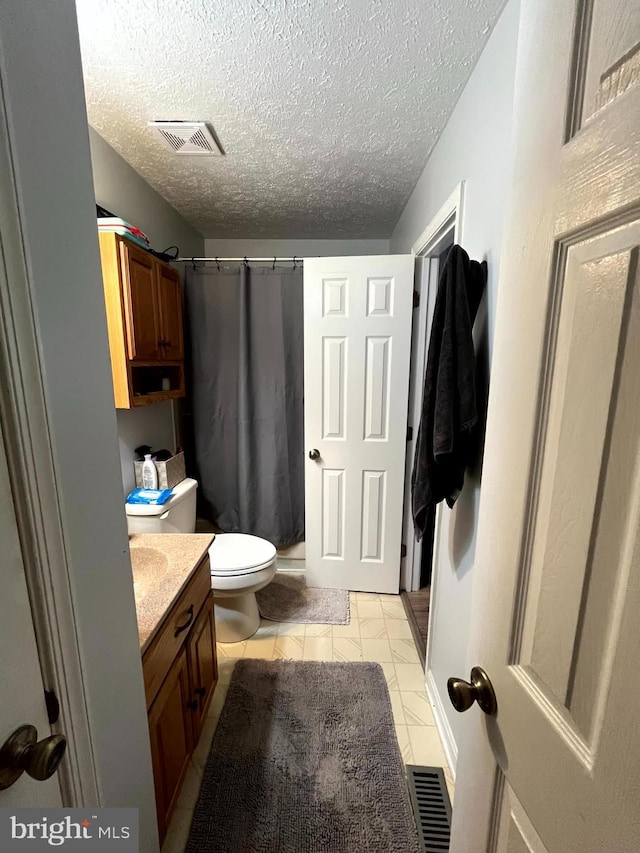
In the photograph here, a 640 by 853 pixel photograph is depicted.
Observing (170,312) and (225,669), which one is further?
(170,312)

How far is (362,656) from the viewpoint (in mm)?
1759

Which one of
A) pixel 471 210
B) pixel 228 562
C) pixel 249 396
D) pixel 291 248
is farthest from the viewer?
pixel 291 248

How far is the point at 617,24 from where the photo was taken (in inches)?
14.2

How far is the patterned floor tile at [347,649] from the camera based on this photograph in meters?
1.75

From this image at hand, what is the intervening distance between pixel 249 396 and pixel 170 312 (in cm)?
68

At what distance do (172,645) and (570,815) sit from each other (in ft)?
3.24

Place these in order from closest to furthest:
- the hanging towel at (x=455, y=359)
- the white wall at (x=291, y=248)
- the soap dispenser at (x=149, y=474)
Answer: the hanging towel at (x=455, y=359) → the soap dispenser at (x=149, y=474) → the white wall at (x=291, y=248)

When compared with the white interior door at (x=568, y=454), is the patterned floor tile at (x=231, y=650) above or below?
below

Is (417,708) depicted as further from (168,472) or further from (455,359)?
(168,472)

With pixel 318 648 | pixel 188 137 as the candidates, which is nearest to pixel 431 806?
pixel 318 648

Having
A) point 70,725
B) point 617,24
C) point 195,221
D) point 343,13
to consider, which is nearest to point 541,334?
point 617,24

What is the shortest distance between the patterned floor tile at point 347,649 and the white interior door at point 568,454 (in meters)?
1.24

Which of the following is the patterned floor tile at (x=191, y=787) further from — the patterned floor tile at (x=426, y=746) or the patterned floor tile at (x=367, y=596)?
the patterned floor tile at (x=367, y=596)

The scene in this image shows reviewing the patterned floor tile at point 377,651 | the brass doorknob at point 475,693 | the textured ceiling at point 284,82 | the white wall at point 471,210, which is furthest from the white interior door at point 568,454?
the patterned floor tile at point 377,651
